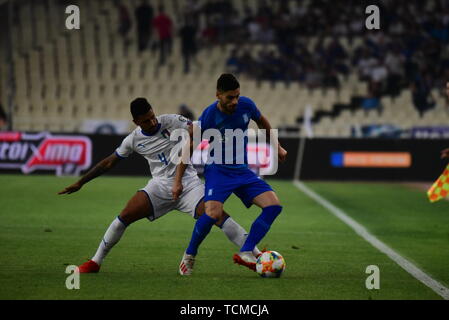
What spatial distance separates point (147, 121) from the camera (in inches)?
360

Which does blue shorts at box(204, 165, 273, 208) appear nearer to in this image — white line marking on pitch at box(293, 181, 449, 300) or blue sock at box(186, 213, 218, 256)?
blue sock at box(186, 213, 218, 256)

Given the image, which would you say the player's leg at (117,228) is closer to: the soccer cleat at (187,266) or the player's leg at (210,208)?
the player's leg at (210,208)

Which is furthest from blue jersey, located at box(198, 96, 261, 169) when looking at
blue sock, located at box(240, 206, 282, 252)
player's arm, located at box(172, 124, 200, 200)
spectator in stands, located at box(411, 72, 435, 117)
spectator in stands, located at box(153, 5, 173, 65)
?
spectator in stands, located at box(153, 5, 173, 65)

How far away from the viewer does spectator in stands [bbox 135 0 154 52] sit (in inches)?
1214

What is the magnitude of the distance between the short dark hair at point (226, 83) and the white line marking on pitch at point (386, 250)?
101 inches

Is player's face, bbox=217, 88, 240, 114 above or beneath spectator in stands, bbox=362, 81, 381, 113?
above

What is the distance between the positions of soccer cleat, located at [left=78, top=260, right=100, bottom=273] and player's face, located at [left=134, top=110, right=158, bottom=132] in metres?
1.42

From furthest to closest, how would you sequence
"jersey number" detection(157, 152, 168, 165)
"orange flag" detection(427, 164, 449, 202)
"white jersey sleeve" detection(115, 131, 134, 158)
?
"orange flag" detection(427, 164, 449, 202)
"jersey number" detection(157, 152, 168, 165)
"white jersey sleeve" detection(115, 131, 134, 158)

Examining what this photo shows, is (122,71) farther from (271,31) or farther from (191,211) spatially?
(191,211)

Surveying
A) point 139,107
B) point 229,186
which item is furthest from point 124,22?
point 229,186

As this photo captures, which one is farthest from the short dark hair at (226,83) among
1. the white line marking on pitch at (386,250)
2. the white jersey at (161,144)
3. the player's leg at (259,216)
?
the white line marking on pitch at (386,250)

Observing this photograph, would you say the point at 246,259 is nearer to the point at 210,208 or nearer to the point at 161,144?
the point at 210,208

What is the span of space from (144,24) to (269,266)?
76.3 ft

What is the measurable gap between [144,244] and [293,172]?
12115 millimetres
